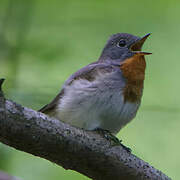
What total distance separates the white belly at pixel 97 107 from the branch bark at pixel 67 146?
672 mm

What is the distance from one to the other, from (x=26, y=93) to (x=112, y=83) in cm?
117

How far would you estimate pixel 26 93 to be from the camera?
5277 millimetres

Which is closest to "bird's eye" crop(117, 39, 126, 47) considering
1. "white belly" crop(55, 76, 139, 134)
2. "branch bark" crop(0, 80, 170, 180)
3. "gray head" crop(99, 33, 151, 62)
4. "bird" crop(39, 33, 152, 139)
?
"gray head" crop(99, 33, 151, 62)

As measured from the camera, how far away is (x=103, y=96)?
15.3 feet

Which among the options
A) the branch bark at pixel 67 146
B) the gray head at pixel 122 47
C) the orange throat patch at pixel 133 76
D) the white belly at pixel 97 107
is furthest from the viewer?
the gray head at pixel 122 47

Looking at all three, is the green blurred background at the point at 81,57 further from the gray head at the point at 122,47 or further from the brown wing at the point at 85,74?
the gray head at the point at 122,47

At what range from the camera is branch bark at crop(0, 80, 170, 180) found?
3.23 m

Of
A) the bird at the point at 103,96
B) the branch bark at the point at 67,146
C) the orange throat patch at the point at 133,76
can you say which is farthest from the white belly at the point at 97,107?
the branch bark at the point at 67,146

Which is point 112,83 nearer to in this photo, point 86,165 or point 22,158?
point 86,165

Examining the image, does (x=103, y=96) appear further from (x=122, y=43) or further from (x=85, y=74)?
(x=122, y=43)

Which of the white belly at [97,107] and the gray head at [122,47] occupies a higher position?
the gray head at [122,47]

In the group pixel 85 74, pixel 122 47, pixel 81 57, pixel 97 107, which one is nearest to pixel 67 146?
pixel 97 107

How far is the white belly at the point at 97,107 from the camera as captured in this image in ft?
15.2

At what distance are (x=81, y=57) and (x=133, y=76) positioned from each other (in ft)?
5.85
